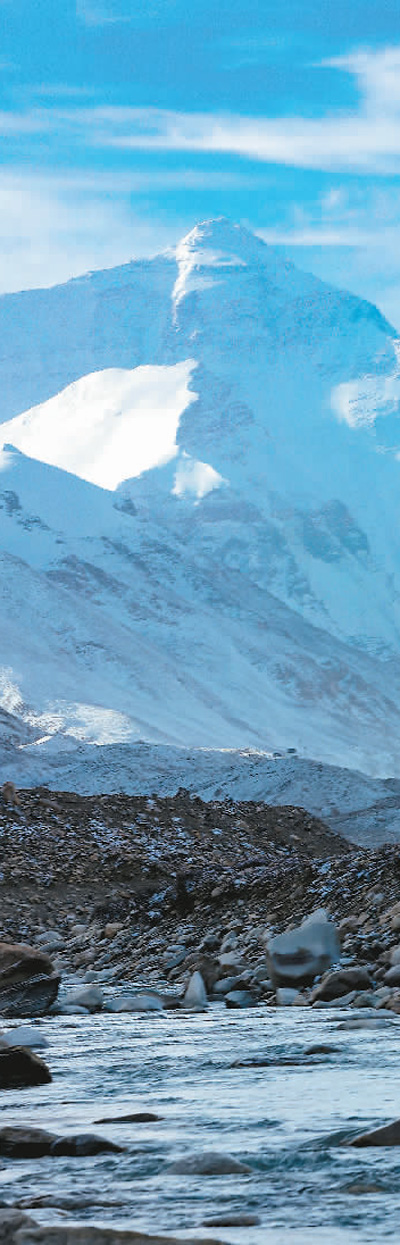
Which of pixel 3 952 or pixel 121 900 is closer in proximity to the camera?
pixel 3 952

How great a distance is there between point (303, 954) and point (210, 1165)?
5.50 meters

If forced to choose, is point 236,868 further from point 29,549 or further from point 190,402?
point 190,402

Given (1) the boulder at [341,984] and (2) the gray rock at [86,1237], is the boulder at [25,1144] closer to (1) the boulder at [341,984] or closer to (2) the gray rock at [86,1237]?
(2) the gray rock at [86,1237]

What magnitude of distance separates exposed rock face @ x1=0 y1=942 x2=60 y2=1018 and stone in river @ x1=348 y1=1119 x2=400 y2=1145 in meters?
5.48

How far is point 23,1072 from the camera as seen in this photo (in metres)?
7.44

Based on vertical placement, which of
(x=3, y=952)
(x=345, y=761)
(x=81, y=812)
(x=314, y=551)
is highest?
(x=314, y=551)

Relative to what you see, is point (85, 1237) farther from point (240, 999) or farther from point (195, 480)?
point (195, 480)

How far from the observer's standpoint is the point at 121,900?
18828 millimetres

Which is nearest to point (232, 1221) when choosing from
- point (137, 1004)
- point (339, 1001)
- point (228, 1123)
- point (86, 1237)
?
point (86, 1237)

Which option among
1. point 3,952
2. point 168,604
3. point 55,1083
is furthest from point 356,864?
point 168,604

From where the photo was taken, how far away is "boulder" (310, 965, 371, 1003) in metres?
10.1

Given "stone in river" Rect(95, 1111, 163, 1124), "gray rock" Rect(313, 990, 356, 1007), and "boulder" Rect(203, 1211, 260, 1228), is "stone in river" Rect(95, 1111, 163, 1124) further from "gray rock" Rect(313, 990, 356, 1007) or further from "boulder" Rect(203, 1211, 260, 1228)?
"gray rock" Rect(313, 990, 356, 1007)

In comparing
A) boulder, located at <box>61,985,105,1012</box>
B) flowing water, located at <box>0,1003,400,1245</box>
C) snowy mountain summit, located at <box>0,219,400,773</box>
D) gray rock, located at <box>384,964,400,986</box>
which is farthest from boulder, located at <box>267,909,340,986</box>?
snowy mountain summit, located at <box>0,219,400,773</box>

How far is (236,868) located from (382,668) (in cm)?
13743
